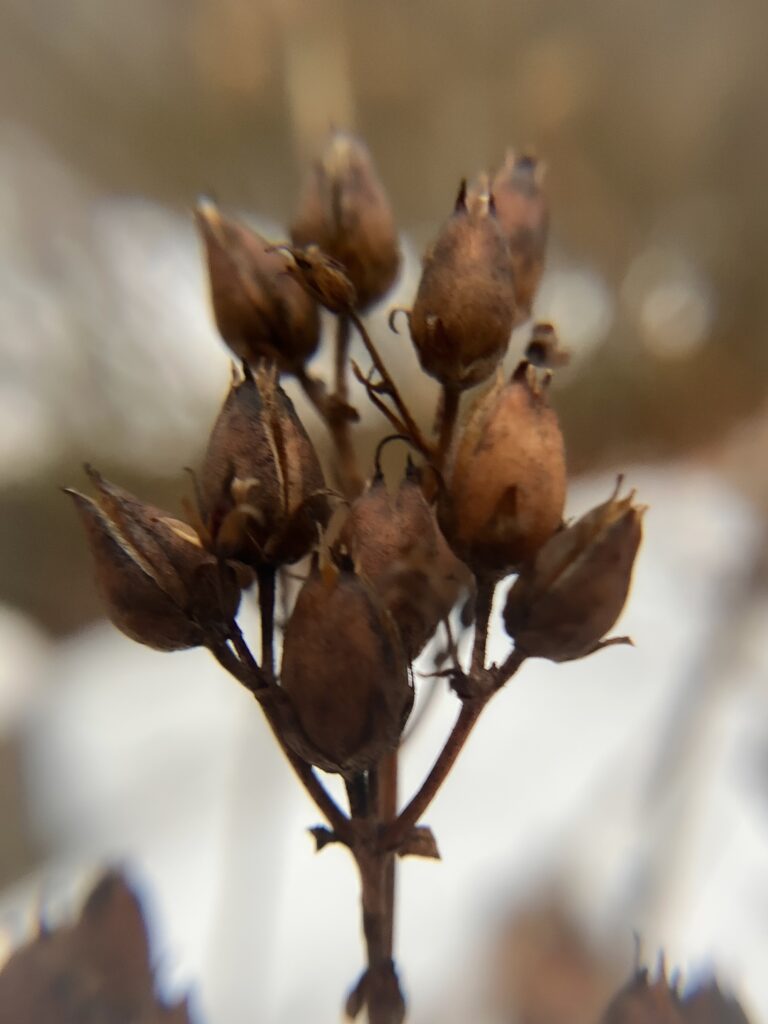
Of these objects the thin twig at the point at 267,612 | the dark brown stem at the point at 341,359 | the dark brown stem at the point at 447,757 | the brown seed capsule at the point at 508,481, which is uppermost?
the dark brown stem at the point at 341,359

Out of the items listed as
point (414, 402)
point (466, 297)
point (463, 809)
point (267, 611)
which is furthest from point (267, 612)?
point (414, 402)

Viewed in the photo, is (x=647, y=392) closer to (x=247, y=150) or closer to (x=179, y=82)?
(x=247, y=150)

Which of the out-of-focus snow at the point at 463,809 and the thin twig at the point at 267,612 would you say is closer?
the thin twig at the point at 267,612

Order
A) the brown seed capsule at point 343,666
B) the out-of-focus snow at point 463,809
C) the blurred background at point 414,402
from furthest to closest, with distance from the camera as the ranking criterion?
the blurred background at point 414,402 → the out-of-focus snow at point 463,809 → the brown seed capsule at point 343,666

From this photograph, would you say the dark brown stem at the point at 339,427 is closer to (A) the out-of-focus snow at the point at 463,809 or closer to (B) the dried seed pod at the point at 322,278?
(B) the dried seed pod at the point at 322,278

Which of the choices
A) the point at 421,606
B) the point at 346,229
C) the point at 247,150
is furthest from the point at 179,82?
the point at 421,606

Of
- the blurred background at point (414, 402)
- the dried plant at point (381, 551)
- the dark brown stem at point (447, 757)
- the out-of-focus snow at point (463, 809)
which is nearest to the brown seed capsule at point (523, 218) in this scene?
the dried plant at point (381, 551)

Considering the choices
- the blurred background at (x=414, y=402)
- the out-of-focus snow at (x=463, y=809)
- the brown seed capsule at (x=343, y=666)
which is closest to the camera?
the brown seed capsule at (x=343, y=666)
